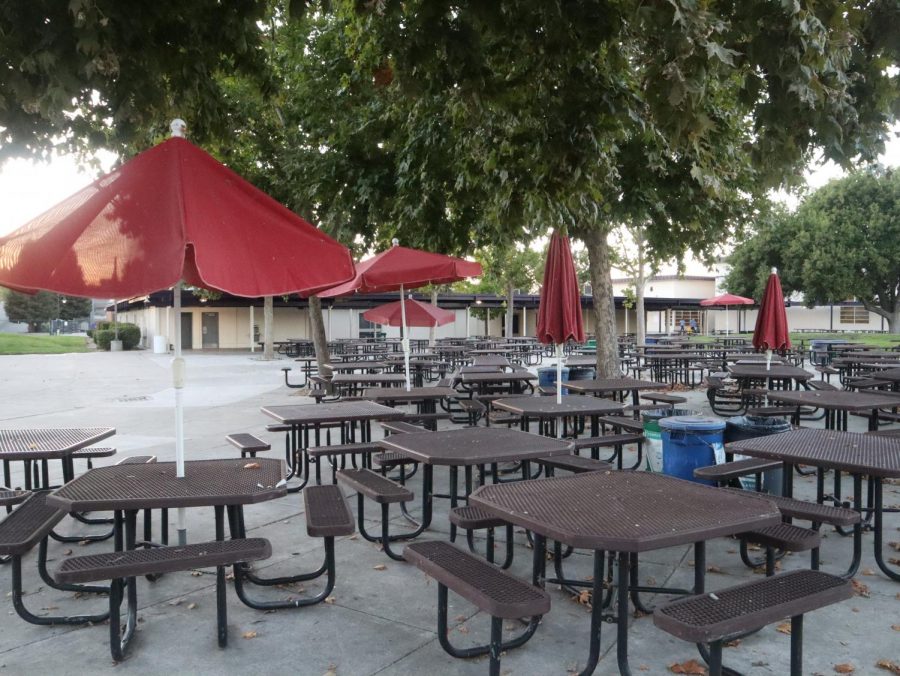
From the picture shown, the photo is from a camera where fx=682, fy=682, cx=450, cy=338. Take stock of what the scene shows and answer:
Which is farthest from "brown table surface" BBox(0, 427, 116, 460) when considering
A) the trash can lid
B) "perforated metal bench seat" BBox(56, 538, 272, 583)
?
the trash can lid

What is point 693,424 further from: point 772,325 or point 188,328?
point 188,328

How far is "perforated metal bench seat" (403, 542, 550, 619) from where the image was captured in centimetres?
263

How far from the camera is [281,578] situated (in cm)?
411

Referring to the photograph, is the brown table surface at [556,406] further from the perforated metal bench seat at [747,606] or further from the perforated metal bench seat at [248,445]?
the perforated metal bench seat at [747,606]

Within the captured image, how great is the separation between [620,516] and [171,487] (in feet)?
7.33

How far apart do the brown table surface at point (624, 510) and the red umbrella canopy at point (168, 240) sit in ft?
4.70

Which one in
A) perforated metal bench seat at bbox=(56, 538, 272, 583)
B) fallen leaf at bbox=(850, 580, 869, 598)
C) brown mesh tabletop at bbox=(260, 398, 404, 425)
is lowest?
fallen leaf at bbox=(850, 580, 869, 598)

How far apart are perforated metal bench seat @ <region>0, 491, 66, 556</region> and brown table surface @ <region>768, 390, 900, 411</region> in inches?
223

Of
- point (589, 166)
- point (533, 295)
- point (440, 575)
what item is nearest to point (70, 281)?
point (440, 575)

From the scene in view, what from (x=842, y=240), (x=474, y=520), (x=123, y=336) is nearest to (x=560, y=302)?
(x=474, y=520)

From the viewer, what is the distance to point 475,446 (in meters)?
4.29

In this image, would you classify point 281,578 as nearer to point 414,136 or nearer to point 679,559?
point 679,559

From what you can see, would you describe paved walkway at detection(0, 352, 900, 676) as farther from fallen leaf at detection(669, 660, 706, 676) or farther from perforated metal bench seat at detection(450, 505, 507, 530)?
perforated metal bench seat at detection(450, 505, 507, 530)

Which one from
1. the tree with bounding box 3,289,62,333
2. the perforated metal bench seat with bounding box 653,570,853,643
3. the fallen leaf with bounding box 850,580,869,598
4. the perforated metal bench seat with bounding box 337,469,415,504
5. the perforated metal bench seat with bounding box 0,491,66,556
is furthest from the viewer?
the tree with bounding box 3,289,62,333
